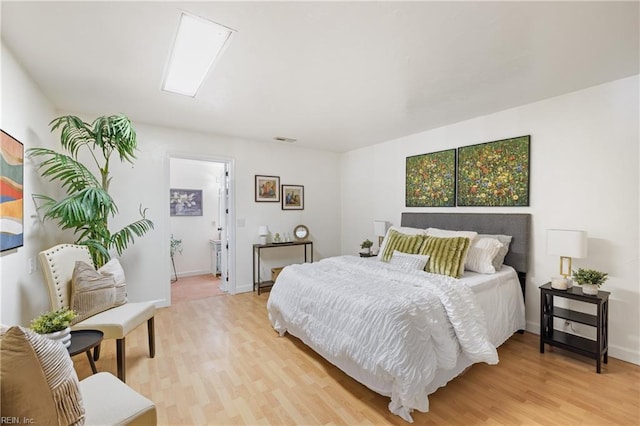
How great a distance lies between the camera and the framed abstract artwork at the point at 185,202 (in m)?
5.58

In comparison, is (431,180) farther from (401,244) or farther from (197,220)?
(197,220)

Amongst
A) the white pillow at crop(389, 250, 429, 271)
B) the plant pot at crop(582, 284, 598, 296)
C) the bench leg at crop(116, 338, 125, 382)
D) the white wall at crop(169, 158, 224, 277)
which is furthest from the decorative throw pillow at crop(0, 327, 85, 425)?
the white wall at crop(169, 158, 224, 277)

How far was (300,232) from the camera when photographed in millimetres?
5074

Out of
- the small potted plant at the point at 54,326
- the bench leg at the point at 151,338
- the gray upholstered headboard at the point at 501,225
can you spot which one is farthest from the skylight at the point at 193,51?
the gray upholstered headboard at the point at 501,225

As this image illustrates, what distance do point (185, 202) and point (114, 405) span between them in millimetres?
4900

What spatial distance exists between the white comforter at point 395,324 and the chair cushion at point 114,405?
1.27m

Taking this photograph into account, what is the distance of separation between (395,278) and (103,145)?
2.96 metres

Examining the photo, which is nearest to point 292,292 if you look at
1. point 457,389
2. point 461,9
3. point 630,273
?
point 457,389

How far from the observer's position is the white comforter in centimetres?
179

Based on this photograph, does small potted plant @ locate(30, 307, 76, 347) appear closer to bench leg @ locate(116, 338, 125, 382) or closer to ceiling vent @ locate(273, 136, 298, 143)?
bench leg @ locate(116, 338, 125, 382)

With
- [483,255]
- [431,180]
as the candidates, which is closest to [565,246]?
[483,255]

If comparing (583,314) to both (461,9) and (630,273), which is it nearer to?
(630,273)

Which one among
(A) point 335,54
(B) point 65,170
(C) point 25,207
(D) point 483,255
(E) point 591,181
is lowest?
(D) point 483,255

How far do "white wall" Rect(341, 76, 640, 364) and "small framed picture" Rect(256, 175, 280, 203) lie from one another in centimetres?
301
